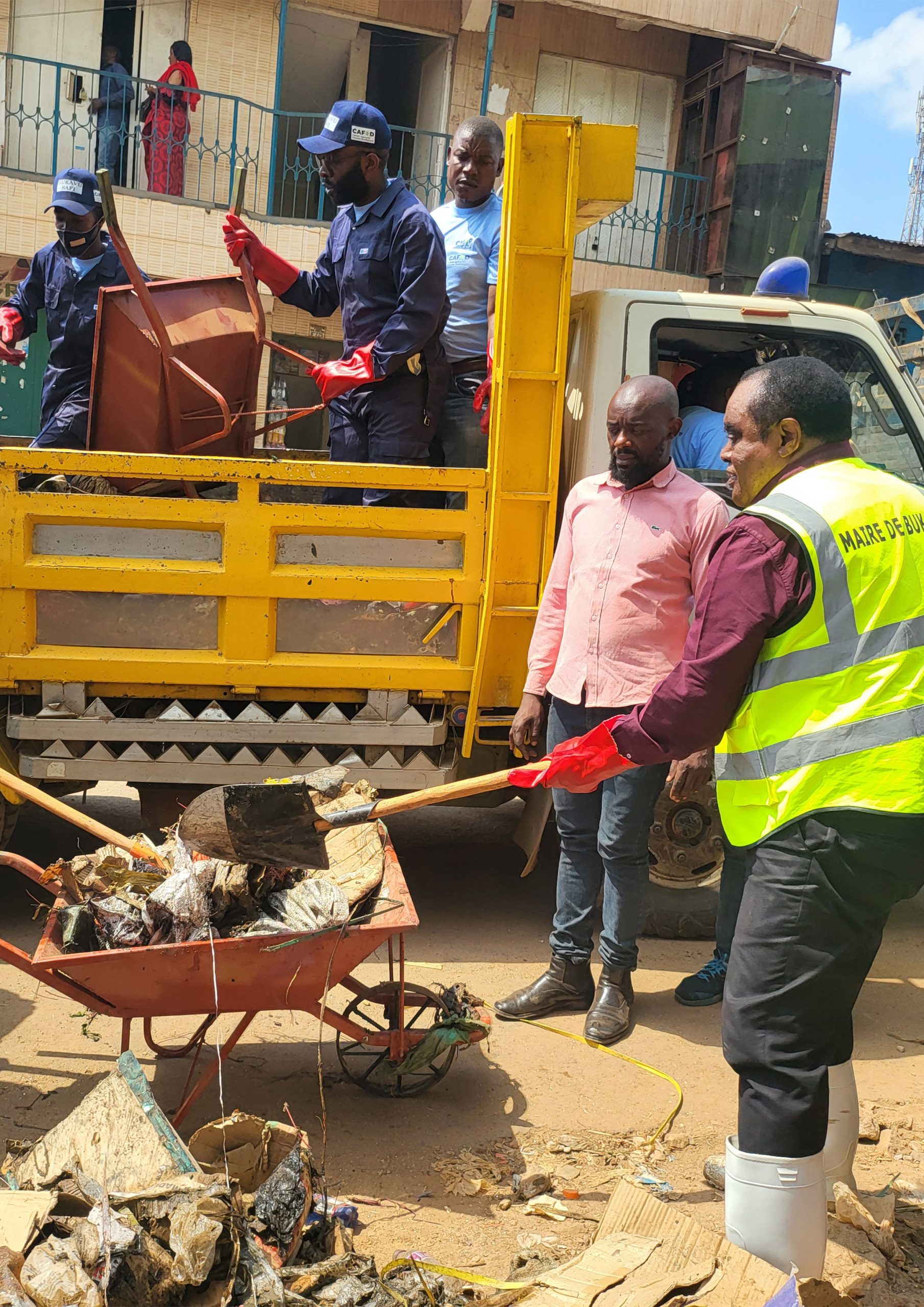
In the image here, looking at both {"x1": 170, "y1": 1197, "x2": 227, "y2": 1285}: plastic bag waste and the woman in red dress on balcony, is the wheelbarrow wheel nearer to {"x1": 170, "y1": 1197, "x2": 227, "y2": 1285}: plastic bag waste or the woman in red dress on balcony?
{"x1": 170, "y1": 1197, "x2": 227, "y2": 1285}: plastic bag waste

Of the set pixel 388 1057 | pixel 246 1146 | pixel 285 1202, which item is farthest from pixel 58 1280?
pixel 388 1057

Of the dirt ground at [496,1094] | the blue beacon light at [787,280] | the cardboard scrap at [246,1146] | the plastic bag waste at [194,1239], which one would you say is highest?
the blue beacon light at [787,280]

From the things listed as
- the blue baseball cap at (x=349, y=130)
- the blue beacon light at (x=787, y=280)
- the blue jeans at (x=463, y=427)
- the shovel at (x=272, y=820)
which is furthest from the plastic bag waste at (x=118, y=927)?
the blue beacon light at (x=787, y=280)

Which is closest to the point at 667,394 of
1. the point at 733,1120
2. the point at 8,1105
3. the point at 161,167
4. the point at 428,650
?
the point at 428,650

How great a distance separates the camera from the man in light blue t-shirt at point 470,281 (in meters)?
4.56

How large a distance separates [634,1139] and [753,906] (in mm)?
1229

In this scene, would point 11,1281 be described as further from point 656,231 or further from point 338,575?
point 656,231

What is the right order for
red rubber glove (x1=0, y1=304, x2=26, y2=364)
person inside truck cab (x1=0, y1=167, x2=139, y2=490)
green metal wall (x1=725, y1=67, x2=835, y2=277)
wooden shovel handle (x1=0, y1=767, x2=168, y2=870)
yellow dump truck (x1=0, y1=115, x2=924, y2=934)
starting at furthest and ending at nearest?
green metal wall (x1=725, y1=67, x2=835, y2=277) → red rubber glove (x1=0, y1=304, x2=26, y2=364) → person inside truck cab (x1=0, y1=167, x2=139, y2=490) → yellow dump truck (x1=0, y1=115, x2=924, y2=934) → wooden shovel handle (x1=0, y1=767, x2=168, y2=870)

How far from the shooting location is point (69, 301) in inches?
187

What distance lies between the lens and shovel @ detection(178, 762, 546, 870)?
283 cm

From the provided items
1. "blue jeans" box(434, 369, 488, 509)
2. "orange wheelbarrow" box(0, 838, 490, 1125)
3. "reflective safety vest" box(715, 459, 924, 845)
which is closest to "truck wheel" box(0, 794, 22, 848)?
"orange wheelbarrow" box(0, 838, 490, 1125)

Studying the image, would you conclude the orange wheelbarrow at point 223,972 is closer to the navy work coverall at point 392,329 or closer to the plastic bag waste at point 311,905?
the plastic bag waste at point 311,905

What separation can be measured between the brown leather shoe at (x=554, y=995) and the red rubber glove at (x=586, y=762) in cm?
133

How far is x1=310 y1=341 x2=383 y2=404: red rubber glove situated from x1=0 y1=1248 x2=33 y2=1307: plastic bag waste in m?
2.98
